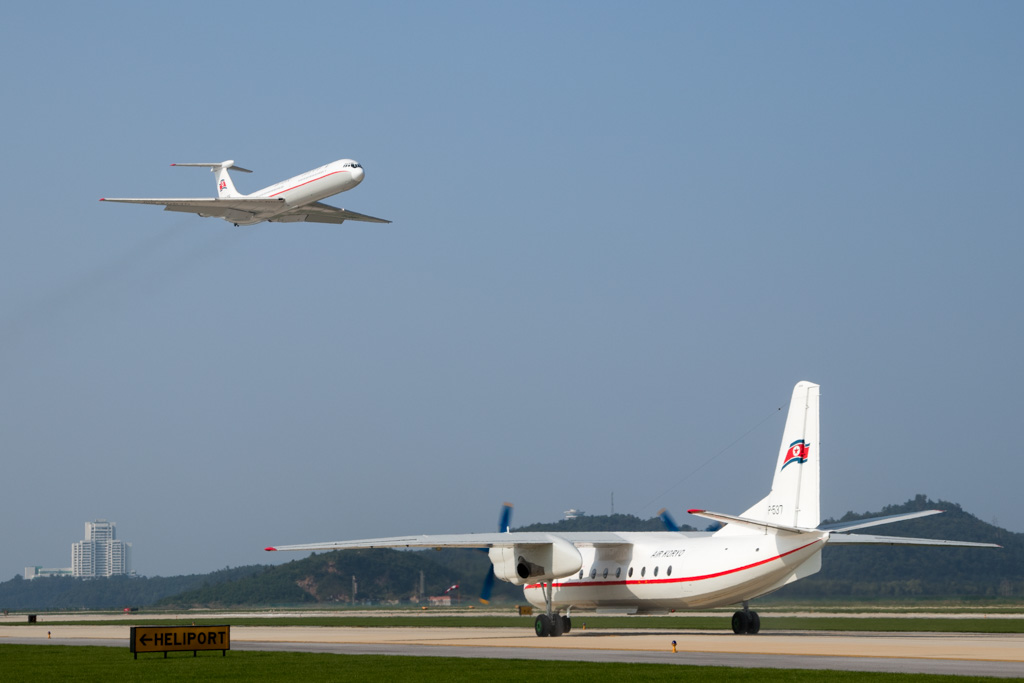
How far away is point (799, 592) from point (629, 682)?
72.2 ft

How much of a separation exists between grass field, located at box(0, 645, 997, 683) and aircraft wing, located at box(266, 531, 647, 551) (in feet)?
22.1

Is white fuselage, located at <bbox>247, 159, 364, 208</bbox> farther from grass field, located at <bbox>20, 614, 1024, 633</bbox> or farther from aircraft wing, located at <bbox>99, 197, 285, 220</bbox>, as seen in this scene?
grass field, located at <bbox>20, 614, 1024, 633</bbox>

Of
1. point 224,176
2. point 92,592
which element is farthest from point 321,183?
point 92,592

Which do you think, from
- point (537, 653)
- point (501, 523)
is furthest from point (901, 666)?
point (501, 523)

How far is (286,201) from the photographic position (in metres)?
44.0

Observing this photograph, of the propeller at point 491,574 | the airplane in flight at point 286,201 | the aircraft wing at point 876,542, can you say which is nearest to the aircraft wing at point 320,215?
the airplane in flight at point 286,201

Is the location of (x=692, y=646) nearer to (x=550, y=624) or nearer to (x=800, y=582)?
(x=550, y=624)

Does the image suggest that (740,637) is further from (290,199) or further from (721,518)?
(290,199)

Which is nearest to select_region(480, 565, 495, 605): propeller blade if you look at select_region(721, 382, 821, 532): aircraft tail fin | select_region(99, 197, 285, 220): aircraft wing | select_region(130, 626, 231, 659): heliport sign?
select_region(721, 382, 821, 532): aircraft tail fin

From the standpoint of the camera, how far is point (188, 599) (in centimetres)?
9906

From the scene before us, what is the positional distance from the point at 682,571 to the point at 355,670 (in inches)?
597

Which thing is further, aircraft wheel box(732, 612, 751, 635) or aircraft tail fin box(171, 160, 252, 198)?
aircraft tail fin box(171, 160, 252, 198)

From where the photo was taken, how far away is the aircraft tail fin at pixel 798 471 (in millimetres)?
34000

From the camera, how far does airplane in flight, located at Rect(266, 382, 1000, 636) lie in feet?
112
